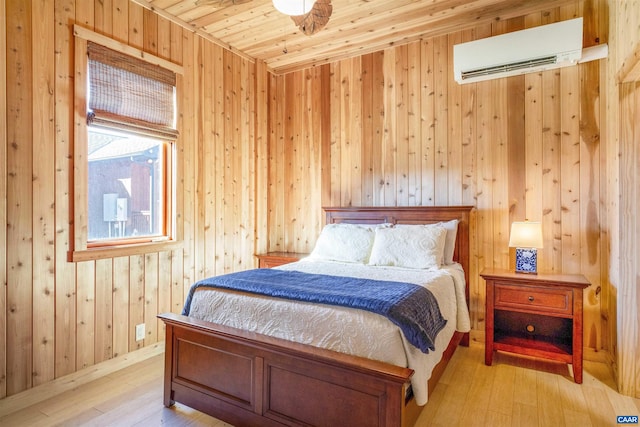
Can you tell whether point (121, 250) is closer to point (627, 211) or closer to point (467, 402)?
point (467, 402)

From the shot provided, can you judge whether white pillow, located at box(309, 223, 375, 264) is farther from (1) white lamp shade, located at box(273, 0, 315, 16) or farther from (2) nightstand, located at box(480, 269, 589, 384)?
(1) white lamp shade, located at box(273, 0, 315, 16)

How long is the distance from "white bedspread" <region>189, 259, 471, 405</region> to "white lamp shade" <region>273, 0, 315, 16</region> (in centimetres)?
164

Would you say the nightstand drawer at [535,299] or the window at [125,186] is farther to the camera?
the window at [125,186]

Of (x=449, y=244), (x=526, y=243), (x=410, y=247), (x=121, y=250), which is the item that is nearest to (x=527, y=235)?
(x=526, y=243)

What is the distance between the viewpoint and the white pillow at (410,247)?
2.71 metres

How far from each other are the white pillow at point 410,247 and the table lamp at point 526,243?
20.4 inches

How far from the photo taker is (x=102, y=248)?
2.53 meters

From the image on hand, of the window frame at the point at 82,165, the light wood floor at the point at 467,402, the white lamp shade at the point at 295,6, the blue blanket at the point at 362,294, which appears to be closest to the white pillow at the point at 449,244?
the light wood floor at the point at 467,402

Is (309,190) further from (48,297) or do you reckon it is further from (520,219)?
(48,297)

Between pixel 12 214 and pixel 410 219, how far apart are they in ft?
9.81

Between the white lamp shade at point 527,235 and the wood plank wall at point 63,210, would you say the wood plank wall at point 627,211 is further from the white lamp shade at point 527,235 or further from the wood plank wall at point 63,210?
the wood plank wall at point 63,210

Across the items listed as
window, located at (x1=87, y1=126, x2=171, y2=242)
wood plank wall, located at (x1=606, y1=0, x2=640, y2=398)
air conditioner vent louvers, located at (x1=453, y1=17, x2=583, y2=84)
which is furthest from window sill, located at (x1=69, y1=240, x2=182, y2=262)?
wood plank wall, located at (x1=606, y1=0, x2=640, y2=398)

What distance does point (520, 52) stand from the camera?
271 centimetres

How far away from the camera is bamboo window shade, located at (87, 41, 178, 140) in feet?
8.22
